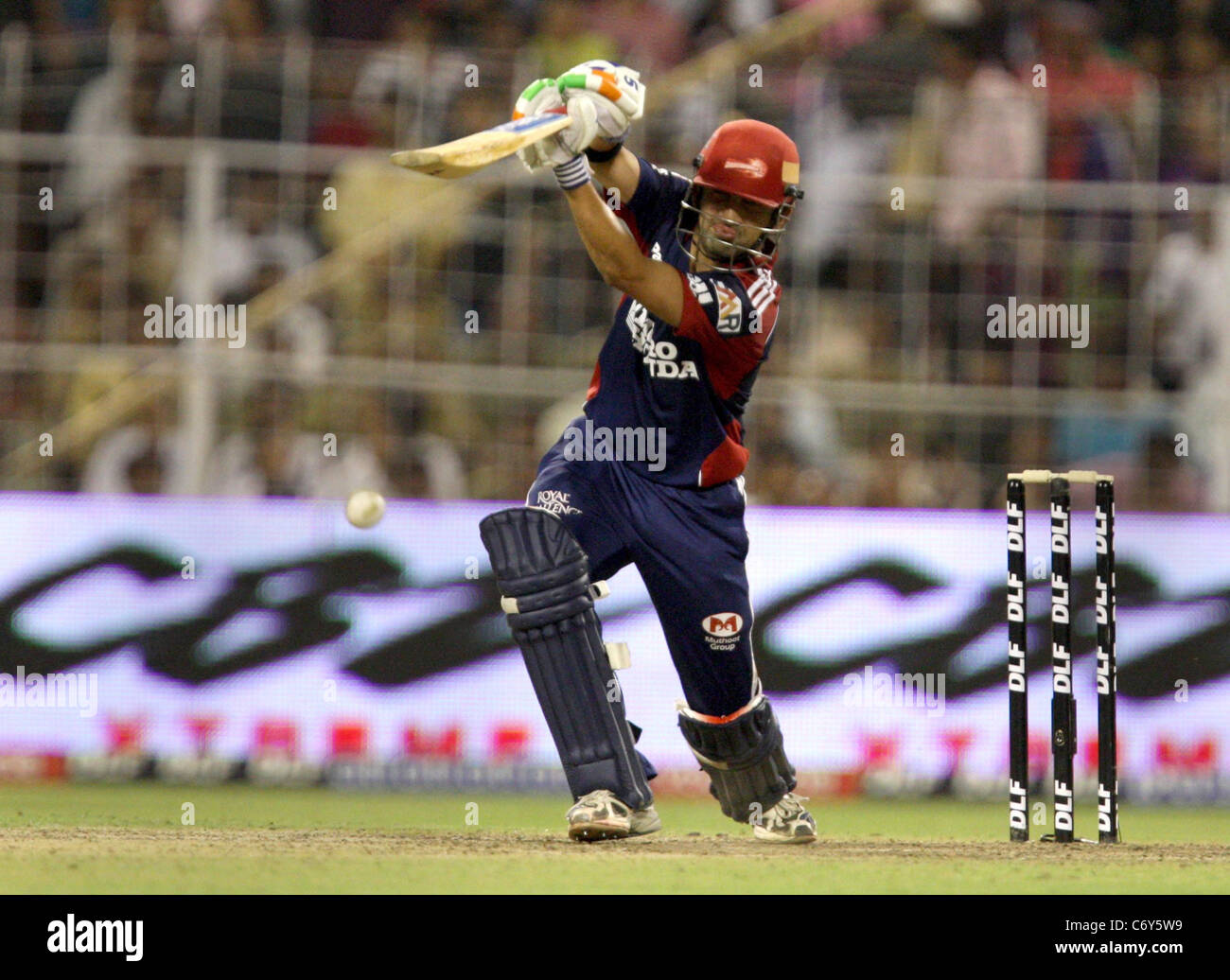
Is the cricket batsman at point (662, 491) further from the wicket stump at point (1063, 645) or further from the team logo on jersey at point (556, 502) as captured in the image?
the wicket stump at point (1063, 645)

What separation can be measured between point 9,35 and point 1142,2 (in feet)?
24.4

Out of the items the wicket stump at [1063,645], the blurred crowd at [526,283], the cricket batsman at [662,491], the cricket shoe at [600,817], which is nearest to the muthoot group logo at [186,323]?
the blurred crowd at [526,283]

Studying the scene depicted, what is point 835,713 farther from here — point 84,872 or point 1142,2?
point 1142,2

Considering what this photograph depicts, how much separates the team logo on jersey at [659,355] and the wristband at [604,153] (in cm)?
48

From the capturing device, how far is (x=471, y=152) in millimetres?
5652

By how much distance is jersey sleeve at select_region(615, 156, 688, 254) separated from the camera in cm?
657

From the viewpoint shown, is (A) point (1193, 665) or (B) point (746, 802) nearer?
(B) point (746, 802)

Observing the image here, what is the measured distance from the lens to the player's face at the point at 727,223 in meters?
6.40

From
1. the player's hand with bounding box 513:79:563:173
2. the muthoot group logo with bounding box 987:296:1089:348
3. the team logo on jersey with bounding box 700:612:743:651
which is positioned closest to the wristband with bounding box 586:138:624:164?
the player's hand with bounding box 513:79:563:173

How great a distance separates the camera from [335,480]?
1020 centimetres

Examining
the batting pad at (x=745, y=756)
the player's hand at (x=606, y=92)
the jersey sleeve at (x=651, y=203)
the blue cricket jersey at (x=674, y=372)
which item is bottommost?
the batting pad at (x=745, y=756)

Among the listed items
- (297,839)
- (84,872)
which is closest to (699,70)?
(297,839)

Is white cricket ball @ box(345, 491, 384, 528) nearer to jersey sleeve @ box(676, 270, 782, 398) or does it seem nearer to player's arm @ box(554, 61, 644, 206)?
jersey sleeve @ box(676, 270, 782, 398)

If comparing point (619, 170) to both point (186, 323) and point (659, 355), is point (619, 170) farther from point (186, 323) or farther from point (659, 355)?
point (186, 323)
